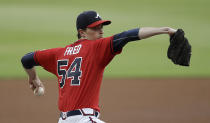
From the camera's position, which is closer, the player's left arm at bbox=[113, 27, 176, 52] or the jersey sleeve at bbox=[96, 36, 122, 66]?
the player's left arm at bbox=[113, 27, 176, 52]

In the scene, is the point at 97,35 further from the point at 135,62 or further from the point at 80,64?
the point at 135,62

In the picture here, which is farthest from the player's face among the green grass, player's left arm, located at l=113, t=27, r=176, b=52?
the green grass

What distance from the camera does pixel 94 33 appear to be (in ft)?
8.87

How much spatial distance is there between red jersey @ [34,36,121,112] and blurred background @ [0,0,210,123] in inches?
92.9

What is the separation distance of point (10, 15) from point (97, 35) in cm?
316

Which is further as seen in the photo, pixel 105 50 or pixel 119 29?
pixel 119 29

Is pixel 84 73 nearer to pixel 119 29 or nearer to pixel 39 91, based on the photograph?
pixel 39 91

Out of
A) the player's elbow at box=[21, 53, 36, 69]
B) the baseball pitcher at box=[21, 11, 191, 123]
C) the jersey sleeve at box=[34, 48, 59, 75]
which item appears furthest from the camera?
the player's elbow at box=[21, 53, 36, 69]

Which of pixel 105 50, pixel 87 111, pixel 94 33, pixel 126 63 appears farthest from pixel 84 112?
pixel 126 63

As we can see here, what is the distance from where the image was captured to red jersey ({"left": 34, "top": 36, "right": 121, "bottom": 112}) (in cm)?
252

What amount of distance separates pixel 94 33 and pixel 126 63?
280 centimetres

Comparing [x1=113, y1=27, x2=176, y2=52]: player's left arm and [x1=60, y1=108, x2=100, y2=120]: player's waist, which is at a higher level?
[x1=113, y1=27, x2=176, y2=52]: player's left arm

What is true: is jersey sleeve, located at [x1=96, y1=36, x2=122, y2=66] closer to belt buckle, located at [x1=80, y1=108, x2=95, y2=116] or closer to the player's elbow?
belt buckle, located at [x1=80, y1=108, x2=95, y2=116]

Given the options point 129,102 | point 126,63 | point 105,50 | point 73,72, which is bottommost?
point 129,102
